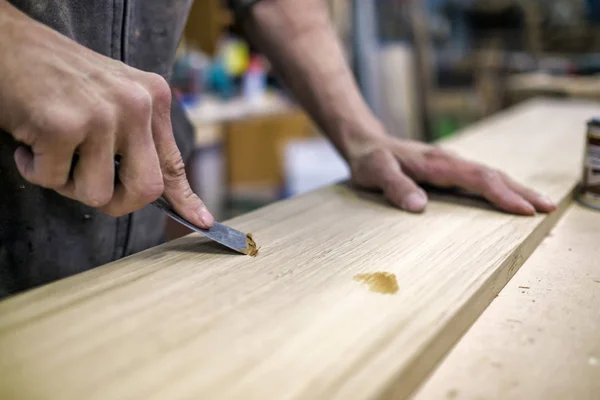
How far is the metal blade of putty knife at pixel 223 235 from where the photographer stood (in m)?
0.71

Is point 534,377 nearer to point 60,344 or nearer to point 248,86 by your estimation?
point 60,344

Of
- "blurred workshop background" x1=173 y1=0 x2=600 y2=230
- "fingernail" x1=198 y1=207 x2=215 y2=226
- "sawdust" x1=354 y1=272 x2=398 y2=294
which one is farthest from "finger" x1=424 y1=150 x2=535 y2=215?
"blurred workshop background" x1=173 y1=0 x2=600 y2=230

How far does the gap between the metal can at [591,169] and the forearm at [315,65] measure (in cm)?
38

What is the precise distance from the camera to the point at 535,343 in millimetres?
604

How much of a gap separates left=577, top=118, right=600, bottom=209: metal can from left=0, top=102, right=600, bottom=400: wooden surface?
19cm

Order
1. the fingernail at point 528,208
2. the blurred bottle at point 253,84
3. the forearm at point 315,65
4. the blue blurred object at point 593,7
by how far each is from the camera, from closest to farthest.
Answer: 1. the fingernail at point 528,208
2. the forearm at point 315,65
3. the blurred bottle at point 253,84
4. the blue blurred object at point 593,7

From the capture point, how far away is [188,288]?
639 millimetres

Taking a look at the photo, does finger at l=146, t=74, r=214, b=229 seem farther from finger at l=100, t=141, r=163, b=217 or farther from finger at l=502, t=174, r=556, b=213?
finger at l=502, t=174, r=556, b=213

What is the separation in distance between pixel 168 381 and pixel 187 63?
2.89 m

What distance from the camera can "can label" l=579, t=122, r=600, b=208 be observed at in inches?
38.3

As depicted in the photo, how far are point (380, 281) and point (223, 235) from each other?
0.22m

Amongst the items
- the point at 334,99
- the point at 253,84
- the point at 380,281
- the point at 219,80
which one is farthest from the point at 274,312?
the point at 253,84

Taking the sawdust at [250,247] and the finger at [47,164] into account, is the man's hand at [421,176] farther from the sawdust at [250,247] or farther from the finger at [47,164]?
the finger at [47,164]

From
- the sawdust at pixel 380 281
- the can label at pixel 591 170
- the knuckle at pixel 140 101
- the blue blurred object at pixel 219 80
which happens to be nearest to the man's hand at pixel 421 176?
the can label at pixel 591 170
